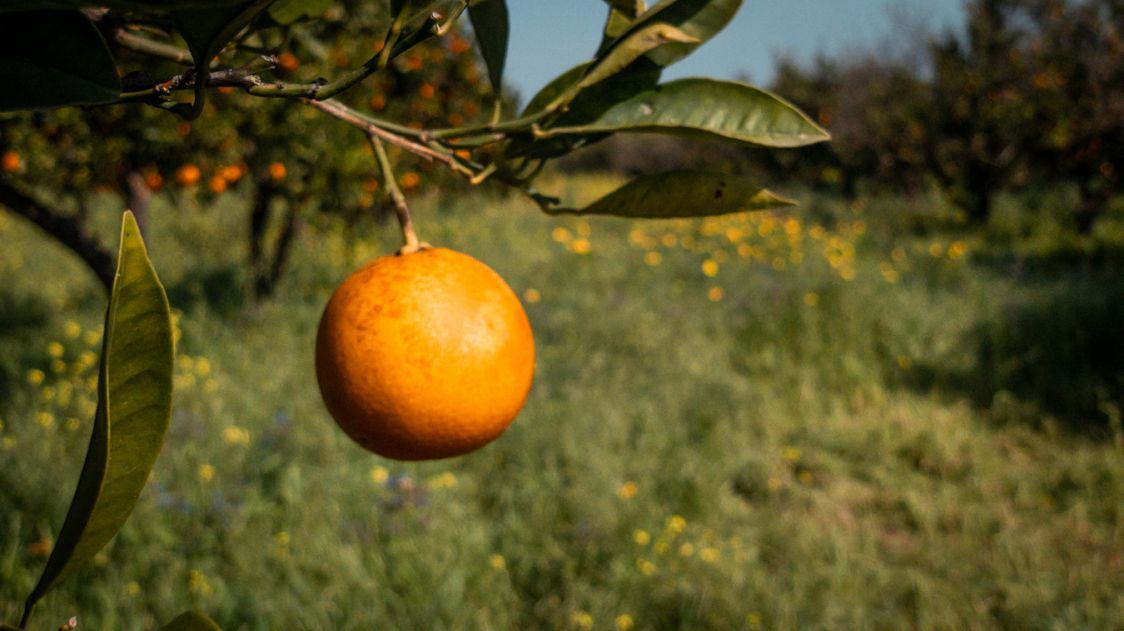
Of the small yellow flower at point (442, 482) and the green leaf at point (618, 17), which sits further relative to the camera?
the small yellow flower at point (442, 482)

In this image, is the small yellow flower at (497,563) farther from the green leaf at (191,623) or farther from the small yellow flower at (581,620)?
the green leaf at (191,623)

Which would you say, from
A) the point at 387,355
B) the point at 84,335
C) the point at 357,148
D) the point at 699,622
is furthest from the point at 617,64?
the point at 84,335

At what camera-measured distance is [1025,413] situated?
3469 mm

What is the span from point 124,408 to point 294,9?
0.34 meters

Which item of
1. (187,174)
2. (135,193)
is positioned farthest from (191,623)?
A: (135,193)

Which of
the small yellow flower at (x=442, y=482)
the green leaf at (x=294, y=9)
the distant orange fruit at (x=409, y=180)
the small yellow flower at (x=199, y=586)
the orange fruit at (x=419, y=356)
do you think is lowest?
the small yellow flower at (x=199, y=586)

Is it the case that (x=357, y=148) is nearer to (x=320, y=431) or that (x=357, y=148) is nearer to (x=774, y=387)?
(x=320, y=431)

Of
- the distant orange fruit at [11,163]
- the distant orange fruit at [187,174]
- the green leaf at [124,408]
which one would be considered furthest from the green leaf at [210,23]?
the distant orange fruit at [187,174]

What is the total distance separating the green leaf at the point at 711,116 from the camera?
57 centimetres

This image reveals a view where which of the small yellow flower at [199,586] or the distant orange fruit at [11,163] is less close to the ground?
the distant orange fruit at [11,163]

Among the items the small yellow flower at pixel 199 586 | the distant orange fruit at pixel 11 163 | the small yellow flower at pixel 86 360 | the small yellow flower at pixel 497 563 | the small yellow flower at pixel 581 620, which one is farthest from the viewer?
the small yellow flower at pixel 86 360

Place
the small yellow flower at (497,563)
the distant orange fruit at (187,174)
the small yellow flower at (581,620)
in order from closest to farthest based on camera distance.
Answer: the small yellow flower at (581,620) → the small yellow flower at (497,563) → the distant orange fruit at (187,174)

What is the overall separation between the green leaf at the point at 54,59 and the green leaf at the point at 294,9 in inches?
7.0

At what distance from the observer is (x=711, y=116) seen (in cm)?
59
